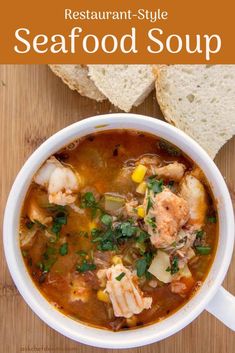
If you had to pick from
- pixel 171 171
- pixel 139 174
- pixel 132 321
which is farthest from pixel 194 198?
pixel 132 321

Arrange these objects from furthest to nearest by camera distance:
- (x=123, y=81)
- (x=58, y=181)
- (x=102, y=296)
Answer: (x=123, y=81), (x=102, y=296), (x=58, y=181)

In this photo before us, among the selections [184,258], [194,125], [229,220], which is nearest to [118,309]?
[184,258]

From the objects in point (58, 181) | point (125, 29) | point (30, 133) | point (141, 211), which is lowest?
point (141, 211)

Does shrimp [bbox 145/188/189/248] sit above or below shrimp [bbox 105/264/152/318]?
above

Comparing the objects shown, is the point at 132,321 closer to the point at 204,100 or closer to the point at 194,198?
the point at 194,198

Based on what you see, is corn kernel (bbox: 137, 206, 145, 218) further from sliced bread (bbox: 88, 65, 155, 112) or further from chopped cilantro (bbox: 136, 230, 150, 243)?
sliced bread (bbox: 88, 65, 155, 112)

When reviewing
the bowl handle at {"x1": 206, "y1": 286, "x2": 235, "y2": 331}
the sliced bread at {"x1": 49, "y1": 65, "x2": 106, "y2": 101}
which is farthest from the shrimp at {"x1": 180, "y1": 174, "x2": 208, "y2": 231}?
the sliced bread at {"x1": 49, "y1": 65, "x2": 106, "y2": 101}
